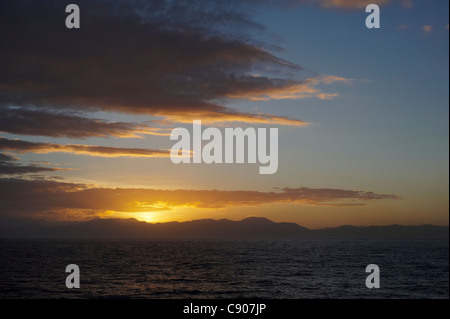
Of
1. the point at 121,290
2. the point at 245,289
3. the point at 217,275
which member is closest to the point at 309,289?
the point at 245,289

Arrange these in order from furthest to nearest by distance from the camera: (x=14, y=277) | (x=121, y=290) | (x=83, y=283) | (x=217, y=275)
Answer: (x=217, y=275) → (x=14, y=277) → (x=83, y=283) → (x=121, y=290)

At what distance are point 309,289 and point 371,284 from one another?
8.84 meters

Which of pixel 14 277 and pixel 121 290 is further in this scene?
pixel 14 277

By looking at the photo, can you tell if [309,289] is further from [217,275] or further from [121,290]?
[121,290]

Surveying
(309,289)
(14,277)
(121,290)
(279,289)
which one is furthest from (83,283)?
(309,289)
